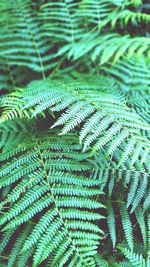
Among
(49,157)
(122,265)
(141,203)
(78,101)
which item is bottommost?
(122,265)

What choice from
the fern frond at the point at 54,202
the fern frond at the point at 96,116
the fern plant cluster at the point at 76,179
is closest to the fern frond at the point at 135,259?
the fern plant cluster at the point at 76,179

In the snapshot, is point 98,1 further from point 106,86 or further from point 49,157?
point 49,157

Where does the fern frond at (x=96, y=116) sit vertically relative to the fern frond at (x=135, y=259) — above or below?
above

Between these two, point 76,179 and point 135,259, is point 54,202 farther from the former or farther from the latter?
point 135,259

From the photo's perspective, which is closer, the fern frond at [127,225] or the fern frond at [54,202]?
the fern frond at [54,202]

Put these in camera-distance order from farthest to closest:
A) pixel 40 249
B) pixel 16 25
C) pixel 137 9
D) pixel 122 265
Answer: pixel 137 9 < pixel 16 25 < pixel 122 265 < pixel 40 249

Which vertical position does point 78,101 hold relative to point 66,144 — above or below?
above

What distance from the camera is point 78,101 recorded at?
2.13m

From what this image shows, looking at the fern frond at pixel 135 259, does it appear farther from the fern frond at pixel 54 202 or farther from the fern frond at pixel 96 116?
the fern frond at pixel 96 116

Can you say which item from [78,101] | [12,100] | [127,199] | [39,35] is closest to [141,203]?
[127,199]

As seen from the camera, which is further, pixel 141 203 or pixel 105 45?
pixel 105 45

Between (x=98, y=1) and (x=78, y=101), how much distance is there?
1627 mm

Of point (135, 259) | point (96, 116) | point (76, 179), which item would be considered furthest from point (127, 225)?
point (96, 116)

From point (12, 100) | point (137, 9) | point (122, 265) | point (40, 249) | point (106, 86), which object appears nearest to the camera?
point (40, 249)
